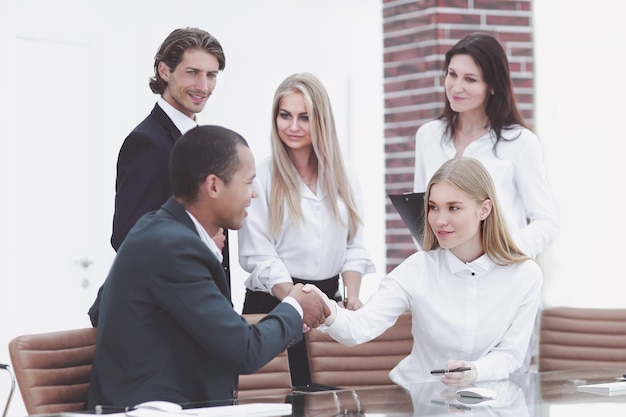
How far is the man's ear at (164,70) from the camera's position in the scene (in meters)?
3.36

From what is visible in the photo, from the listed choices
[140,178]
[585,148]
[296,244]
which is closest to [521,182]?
[296,244]

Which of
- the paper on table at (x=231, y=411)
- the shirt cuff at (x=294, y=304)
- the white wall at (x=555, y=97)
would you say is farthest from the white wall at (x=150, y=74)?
the paper on table at (x=231, y=411)

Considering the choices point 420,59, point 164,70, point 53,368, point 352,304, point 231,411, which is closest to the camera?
point 231,411

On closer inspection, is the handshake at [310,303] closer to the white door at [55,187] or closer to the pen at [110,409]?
the pen at [110,409]

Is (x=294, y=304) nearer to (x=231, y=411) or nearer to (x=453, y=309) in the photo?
(x=231, y=411)

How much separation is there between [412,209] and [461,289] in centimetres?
44

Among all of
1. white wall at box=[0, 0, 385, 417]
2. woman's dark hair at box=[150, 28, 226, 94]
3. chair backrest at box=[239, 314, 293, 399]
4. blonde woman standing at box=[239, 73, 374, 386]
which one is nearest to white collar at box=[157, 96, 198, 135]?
woman's dark hair at box=[150, 28, 226, 94]

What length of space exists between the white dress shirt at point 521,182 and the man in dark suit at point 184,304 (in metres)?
1.54

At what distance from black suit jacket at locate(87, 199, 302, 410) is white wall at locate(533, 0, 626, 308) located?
3.58 meters

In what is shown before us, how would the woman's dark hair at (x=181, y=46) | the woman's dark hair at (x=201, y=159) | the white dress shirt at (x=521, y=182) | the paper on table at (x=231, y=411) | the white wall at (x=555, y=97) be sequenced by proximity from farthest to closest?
the white wall at (x=555, y=97)
the white dress shirt at (x=521, y=182)
the woman's dark hair at (x=181, y=46)
the woman's dark hair at (x=201, y=159)
the paper on table at (x=231, y=411)

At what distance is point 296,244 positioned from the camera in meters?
3.64

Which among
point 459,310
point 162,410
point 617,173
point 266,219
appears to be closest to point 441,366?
point 459,310

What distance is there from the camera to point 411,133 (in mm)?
5059

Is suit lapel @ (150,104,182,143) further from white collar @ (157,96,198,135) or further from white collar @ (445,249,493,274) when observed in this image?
white collar @ (445,249,493,274)
